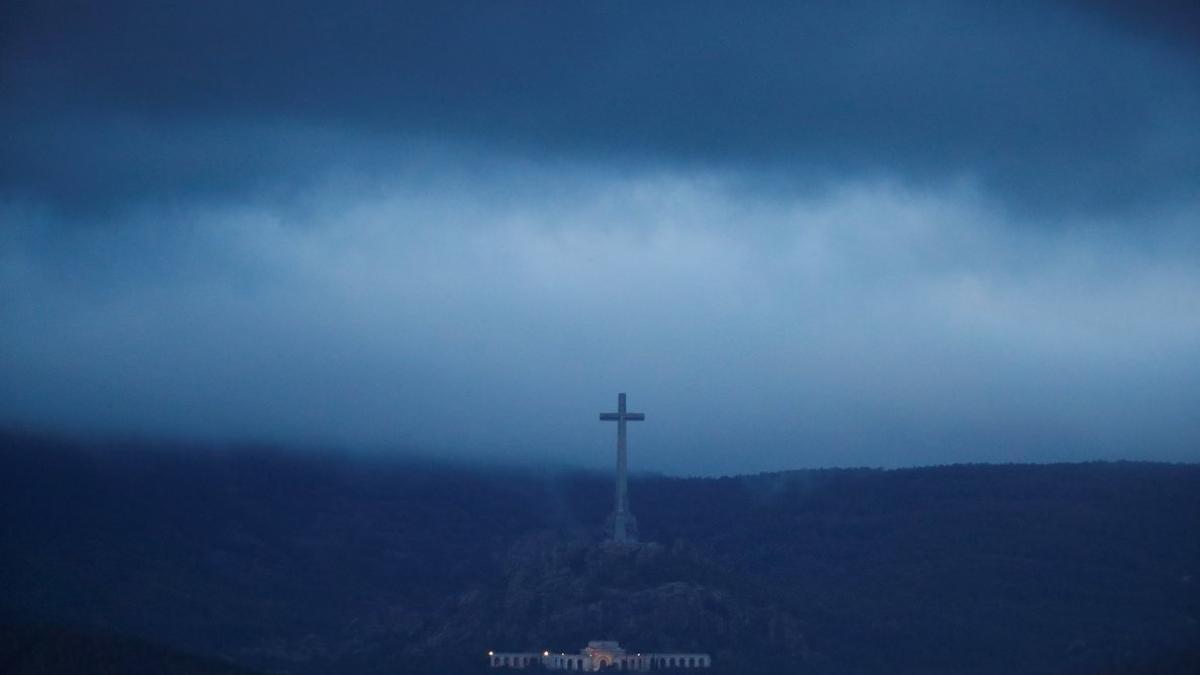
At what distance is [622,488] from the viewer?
497 ft

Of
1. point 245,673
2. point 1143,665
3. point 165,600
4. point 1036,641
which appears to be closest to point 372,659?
point 165,600

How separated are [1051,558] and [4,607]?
83120mm

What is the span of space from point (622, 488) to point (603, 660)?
20157mm

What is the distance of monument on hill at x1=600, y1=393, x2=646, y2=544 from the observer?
147750 millimetres

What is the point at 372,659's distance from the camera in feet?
454

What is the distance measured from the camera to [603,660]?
13425 cm

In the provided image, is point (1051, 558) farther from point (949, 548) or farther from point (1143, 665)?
point (1143, 665)

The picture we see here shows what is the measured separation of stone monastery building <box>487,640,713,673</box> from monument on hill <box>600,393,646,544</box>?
1696 cm

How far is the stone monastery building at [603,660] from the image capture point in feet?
438

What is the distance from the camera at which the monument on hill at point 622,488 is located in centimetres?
14775

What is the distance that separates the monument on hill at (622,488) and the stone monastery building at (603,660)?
17.0 meters

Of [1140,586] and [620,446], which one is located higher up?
[620,446]

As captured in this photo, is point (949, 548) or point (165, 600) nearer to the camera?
point (165, 600)

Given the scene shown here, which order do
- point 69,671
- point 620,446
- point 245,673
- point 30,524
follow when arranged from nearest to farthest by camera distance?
point 69,671
point 245,673
point 620,446
point 30,524
